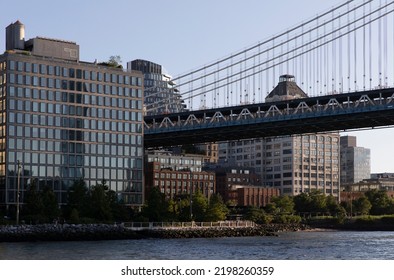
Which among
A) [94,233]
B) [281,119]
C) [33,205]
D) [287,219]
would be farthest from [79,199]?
[287,219]

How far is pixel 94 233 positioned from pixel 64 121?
38.6m

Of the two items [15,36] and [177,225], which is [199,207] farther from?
[15,36]

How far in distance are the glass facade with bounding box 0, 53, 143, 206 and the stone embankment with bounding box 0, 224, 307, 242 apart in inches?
1093

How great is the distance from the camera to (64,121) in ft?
474

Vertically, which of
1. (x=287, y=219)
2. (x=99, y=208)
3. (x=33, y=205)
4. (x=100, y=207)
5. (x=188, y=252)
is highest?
(x=33, y=205)

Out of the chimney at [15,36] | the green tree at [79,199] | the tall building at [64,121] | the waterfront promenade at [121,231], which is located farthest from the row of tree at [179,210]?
the chimney at [15,36]

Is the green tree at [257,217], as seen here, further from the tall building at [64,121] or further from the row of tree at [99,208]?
the tall building at [64,121]

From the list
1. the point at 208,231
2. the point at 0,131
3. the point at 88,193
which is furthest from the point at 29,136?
the point at 208,231

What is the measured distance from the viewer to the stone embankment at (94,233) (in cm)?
10219

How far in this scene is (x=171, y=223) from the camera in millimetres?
129000
